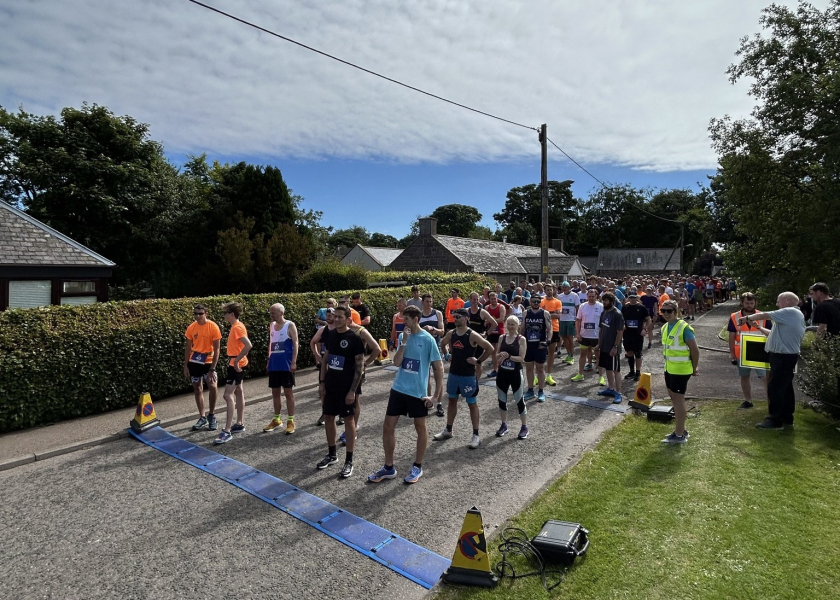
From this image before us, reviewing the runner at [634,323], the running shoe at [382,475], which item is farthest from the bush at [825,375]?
the running shoe at [382,475]

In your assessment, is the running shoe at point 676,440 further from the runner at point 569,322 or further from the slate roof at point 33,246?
the slate roof at point 33,246

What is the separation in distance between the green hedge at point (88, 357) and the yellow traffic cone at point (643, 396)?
326 inches

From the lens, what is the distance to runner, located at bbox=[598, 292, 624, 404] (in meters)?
8.90

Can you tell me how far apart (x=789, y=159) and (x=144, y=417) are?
18.2m

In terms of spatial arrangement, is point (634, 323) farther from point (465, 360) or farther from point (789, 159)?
point (789, 159)

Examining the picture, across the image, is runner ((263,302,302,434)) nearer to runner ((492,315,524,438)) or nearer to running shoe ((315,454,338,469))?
running shoe ((315,454,338,469))

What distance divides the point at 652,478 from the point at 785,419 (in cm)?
307

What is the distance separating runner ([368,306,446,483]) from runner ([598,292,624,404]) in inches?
178

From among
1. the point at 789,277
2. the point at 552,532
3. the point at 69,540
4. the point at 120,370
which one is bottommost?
the point at 69,540

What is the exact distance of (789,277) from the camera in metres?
16.0

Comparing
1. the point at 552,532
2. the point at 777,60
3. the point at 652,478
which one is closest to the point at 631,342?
the point at 652,478

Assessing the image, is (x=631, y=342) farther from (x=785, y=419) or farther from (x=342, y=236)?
(x=342, y=236)

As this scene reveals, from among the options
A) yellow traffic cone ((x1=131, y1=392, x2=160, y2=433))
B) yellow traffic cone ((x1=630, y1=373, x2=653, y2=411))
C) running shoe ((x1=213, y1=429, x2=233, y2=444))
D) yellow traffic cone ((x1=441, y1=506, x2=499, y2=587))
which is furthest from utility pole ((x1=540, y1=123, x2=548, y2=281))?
yellow traffic cone ((x1=441, y1=506, x2=499, y2=587))

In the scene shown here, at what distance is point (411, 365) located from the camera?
18.7ft
